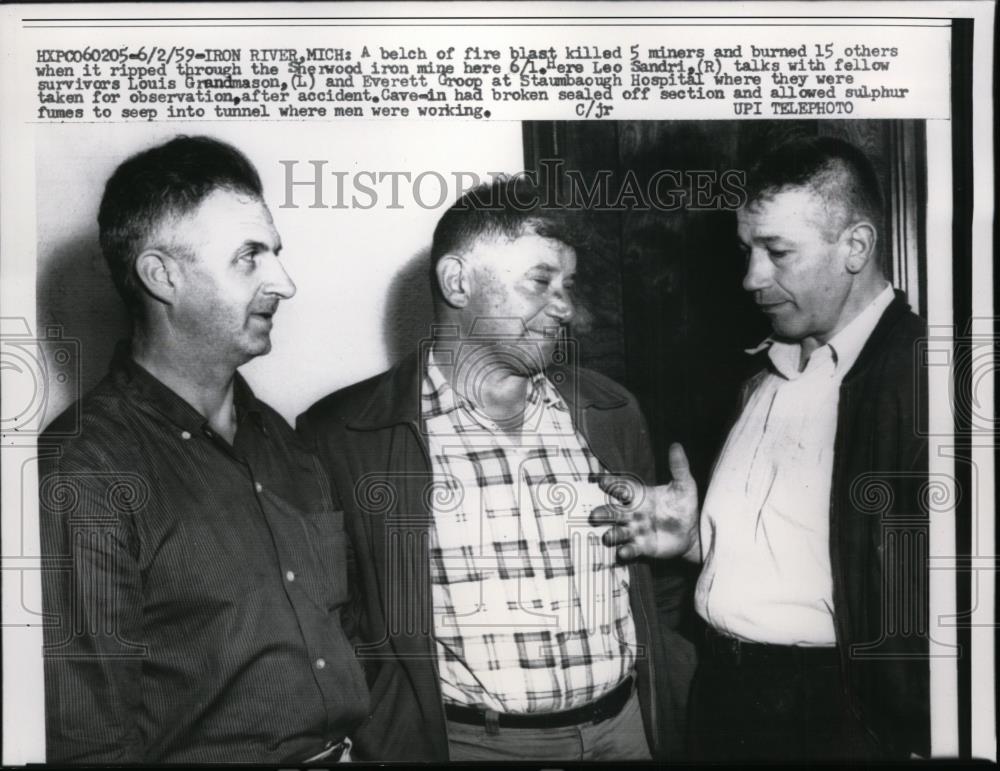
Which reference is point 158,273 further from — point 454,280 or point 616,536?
point 616,536

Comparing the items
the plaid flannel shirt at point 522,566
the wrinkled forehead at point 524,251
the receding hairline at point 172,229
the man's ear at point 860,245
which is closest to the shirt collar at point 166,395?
the receding hairline at point 172,229

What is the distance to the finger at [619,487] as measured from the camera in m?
2.24

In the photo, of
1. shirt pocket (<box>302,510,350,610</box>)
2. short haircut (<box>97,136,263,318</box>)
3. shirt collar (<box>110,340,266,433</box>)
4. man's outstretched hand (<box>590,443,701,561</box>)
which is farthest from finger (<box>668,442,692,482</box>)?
short haircut (<box>97,136,263,318</box>)

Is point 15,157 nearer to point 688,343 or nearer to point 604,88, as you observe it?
point 604,88

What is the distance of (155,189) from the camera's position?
220cm

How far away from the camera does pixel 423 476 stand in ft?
7.29

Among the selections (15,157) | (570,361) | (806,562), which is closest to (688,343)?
(570,361)

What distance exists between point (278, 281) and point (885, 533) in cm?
141

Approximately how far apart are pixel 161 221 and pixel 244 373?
0.36 m

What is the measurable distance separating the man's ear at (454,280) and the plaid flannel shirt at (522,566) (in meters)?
0.16

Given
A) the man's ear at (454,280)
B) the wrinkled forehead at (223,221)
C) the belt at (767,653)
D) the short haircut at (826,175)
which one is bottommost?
the belt at (767,653)

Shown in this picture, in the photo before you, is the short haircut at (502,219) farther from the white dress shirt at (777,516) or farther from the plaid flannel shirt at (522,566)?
the white dress shirt at (777,516)

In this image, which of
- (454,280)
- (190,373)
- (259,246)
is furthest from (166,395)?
(454,280)

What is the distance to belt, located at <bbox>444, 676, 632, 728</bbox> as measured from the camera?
220cm
